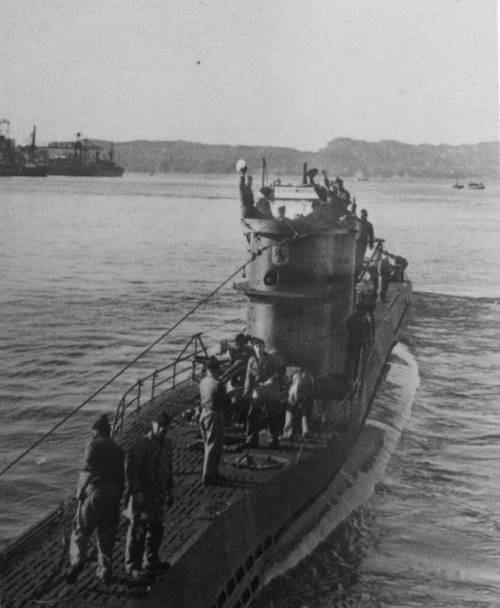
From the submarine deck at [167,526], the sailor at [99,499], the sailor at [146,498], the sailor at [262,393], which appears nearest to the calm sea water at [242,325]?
the submarine deck at [167,526]

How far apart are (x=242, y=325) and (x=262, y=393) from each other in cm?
Answer: 2279

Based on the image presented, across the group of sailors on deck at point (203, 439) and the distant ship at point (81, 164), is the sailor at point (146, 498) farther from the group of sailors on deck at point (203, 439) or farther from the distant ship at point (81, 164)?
Answer: the distant ship at point (81, 164)

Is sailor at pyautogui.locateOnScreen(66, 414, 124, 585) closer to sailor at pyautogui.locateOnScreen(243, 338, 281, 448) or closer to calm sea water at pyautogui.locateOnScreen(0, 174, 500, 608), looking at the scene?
calm sea water at pyautogui.locateOnScreen(0, 174, 500, 608)

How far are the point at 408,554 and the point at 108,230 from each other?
55349 millimetres

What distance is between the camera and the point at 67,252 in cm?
5197

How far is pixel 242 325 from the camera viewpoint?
35562mm

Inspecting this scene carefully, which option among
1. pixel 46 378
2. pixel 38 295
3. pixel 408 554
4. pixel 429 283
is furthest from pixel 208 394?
pixel 429 283

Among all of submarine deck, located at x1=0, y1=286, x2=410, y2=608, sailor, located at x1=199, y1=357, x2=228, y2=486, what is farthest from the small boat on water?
sailor, located at x1=199, y1=357, x2=228, y2=486

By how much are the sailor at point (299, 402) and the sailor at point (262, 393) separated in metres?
0.39

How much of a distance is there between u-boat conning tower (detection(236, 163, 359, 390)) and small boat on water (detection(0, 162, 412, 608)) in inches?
0.8

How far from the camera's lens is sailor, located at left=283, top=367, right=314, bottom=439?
13.2m

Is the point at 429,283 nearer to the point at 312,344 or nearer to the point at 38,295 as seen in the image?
the point at 38,295

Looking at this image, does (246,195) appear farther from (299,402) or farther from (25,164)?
(25,164)

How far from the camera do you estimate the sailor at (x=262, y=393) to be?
1282 cm
